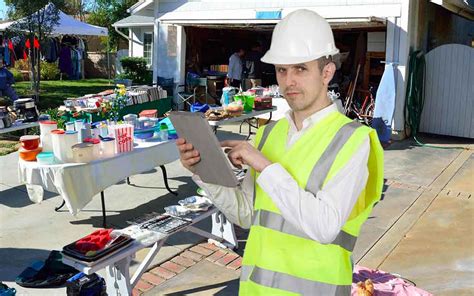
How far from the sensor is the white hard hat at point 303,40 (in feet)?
5.43

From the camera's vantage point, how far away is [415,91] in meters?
10.1

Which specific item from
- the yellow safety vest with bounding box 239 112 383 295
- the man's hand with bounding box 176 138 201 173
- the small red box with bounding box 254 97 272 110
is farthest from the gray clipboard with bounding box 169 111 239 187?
the small red box with bounding box 254 97 272 110

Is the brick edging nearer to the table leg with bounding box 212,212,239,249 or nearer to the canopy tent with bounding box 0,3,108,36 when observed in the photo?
the table leg with bounding box 212,212,239,249

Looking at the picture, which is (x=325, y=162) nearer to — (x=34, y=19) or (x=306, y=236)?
(x=306, y=236)

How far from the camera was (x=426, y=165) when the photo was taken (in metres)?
8.31

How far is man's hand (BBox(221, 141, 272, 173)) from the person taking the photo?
1.60 metres

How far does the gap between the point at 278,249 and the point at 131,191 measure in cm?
515

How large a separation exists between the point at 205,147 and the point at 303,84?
1.35 ft

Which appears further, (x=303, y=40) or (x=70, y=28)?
(x=70, y=28)

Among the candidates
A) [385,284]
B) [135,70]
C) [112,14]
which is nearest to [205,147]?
[385,284]

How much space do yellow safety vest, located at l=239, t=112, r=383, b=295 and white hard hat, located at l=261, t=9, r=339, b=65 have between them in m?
0.24

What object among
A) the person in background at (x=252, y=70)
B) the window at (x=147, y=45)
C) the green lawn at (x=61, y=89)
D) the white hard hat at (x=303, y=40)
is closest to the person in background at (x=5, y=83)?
the green lawn at (x=61, y=89)

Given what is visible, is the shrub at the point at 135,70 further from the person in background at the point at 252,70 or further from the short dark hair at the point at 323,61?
the short dark hair at the point at 323,61

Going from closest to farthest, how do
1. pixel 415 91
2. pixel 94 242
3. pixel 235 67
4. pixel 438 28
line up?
pixel 94 242
pixel 415 91
pixel 438 28
pixel 235 67
